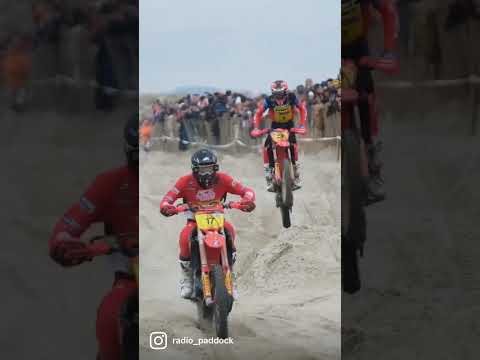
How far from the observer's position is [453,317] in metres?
4.97

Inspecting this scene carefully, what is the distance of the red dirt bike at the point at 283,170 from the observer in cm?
493

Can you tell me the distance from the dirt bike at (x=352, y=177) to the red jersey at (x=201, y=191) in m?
0.61

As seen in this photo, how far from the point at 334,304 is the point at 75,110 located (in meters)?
1.98

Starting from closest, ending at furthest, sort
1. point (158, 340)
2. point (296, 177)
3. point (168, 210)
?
point (168, 210), point (158, 340), point (296, 177)

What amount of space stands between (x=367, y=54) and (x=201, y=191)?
1.32 metres

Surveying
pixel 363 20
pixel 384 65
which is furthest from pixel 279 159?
pixel 363 20

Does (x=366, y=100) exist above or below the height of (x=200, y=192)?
above

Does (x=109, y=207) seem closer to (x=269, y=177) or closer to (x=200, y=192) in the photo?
(x=200, y=192)

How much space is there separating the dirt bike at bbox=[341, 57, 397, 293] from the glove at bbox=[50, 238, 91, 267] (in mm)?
1590

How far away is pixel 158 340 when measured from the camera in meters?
4.85

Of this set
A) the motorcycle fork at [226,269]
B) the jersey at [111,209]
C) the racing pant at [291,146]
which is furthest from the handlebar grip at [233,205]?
the jersey at [111,209]

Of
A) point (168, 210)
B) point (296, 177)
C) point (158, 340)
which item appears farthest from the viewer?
point (296, 177)

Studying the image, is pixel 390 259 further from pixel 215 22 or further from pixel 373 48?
pixel 215 22

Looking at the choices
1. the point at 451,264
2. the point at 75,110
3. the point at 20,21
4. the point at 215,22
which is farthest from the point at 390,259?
the point at 20,21
